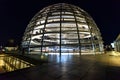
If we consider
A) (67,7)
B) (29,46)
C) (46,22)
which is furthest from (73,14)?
(29,46)

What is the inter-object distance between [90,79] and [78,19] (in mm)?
18996

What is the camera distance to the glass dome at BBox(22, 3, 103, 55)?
74.5 ft

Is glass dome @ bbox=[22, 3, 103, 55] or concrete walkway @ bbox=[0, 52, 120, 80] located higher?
glass dome @ bbox=[22, 3, 103, 55]

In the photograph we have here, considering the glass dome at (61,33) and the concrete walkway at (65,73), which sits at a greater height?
the glass dome at (61,33)

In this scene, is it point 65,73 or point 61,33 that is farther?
point 61,33

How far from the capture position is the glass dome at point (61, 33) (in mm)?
22711

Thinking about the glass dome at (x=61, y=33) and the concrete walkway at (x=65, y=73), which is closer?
the concrete walkway at (x=65, y=73)

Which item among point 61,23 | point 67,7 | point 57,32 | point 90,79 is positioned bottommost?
point 90,79

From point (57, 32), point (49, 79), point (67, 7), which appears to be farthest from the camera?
point (67, 7)

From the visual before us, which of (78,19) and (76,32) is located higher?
(78,19)

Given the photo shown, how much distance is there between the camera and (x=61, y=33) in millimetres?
22672

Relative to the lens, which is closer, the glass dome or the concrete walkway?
the concrete walkway

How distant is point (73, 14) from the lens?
2536 cm

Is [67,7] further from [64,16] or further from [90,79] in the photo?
[90,79]
